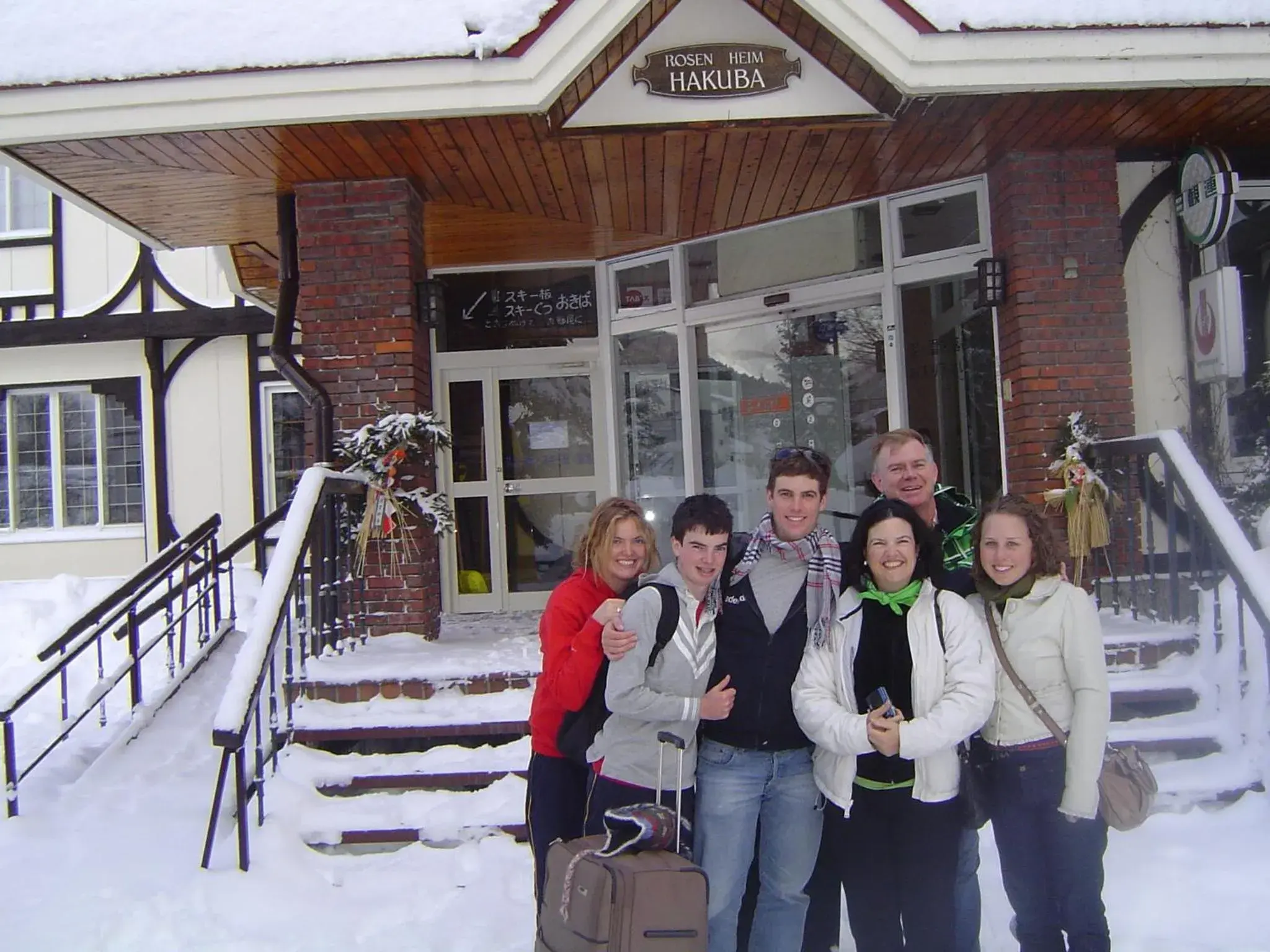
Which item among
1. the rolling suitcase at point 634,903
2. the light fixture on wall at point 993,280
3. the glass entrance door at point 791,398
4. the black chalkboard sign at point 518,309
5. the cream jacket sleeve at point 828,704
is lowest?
the rolling suitcase at point 634,903

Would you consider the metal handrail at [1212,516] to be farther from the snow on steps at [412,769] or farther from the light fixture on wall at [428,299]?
the light fixture on wall at [428,299]

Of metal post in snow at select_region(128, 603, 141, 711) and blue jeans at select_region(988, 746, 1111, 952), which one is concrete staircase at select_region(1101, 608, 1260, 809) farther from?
metal post in snow at select_region(128, 603, 141, 711)

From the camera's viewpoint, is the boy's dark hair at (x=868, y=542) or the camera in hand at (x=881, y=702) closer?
the camera in hand at (x=881, y=702)

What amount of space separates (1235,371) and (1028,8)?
228 centimetres

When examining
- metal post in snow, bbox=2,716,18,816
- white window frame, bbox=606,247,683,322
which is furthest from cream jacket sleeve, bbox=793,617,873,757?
white window frame, bbox=606,247,683,322

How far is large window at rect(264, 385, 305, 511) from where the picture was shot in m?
11.5

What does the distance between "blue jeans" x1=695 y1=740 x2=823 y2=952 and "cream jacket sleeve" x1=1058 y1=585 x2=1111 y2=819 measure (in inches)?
25.7

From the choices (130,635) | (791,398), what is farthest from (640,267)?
(130,635)

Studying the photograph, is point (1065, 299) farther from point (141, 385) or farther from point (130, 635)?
point (141, 385)

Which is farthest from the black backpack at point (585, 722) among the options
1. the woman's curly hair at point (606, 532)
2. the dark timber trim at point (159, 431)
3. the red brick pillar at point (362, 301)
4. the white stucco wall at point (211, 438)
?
the dark timber trim at point (159, 431)

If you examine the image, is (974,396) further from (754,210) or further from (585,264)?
(585,264)

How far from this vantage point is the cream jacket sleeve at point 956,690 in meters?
2.48

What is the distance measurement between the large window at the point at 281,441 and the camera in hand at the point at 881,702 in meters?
9.95

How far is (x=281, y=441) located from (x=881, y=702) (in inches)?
402
